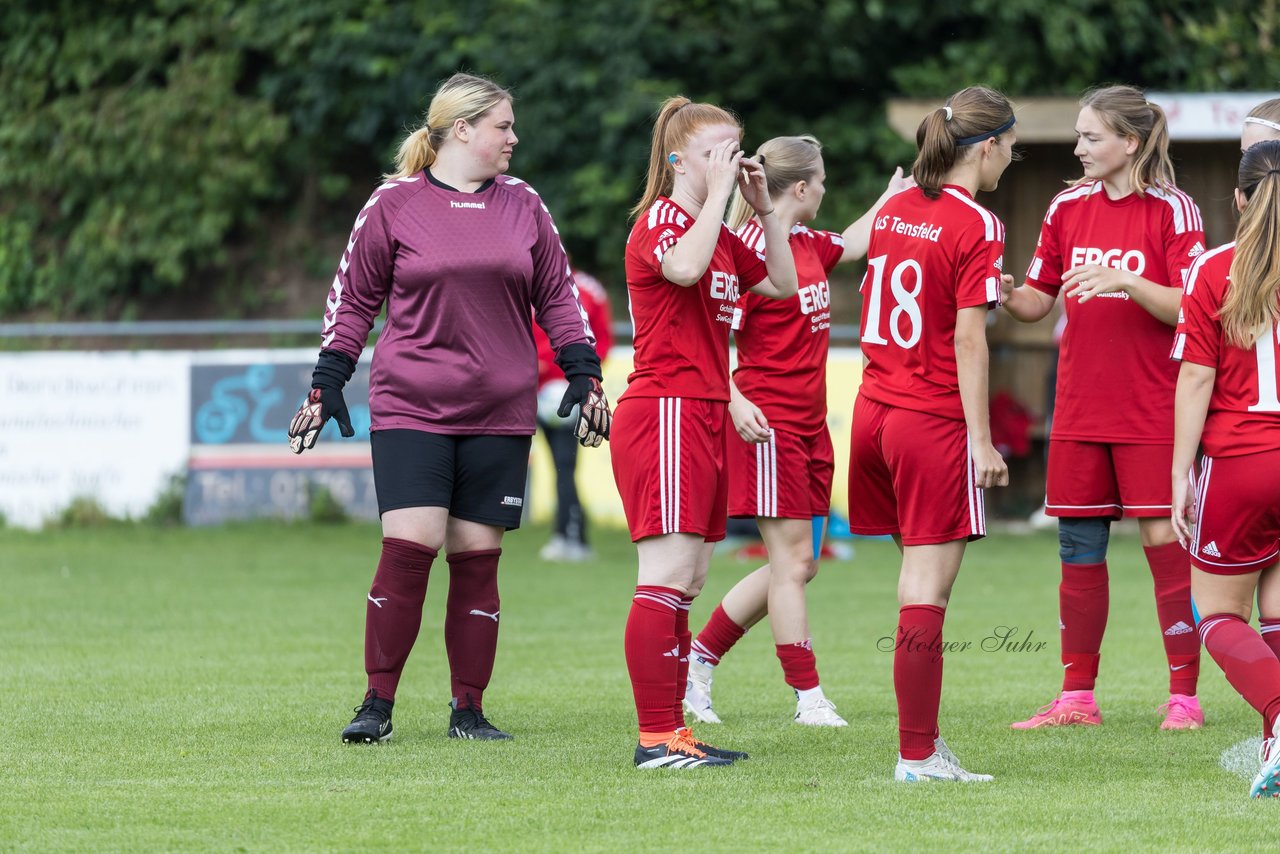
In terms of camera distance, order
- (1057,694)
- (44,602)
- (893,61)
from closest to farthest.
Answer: (1057,694), (44,602), (893,61)

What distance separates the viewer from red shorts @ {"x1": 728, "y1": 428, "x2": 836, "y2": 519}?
6320 millimetres

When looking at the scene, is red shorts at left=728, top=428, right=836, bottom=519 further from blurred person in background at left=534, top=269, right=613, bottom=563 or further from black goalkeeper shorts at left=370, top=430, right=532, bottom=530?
blurred person in background at left=534, top=269, right=613, bottom=563

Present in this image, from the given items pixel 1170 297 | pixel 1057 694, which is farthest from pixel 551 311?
pixel 1057 694

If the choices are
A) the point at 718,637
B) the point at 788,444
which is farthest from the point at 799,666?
the point at 788,444

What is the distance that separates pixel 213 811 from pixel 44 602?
576cm

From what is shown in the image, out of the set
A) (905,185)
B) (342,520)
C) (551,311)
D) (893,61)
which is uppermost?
(893,61)

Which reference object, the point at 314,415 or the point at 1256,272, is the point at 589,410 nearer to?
the point at 314,415

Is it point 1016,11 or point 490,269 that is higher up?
point 1016,11

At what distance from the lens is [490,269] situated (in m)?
5.82

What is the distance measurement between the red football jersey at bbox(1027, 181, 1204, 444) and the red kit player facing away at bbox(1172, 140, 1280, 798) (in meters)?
0.98

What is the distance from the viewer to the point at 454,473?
5.93 meters

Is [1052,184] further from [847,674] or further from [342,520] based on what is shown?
[847,674]

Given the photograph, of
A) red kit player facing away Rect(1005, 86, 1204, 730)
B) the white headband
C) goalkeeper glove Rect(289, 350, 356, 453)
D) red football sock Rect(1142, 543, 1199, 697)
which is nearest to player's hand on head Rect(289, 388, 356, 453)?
goalkeeper glove Rect(289, 350, 356, 453)

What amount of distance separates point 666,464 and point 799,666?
133cm
